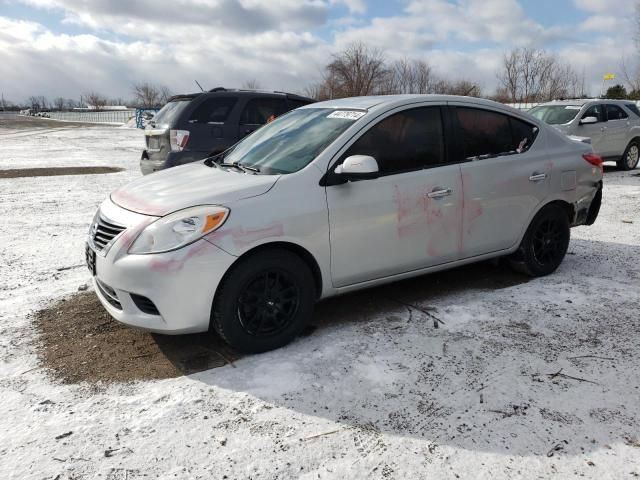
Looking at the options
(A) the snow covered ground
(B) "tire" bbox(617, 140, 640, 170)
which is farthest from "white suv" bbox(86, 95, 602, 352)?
(B) "tire" bbox(617, 140, 640, 170)

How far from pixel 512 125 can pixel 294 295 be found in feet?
8.70

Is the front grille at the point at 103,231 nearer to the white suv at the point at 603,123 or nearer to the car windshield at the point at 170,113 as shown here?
the car windshield at the point at 170,113

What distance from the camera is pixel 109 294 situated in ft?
11.3

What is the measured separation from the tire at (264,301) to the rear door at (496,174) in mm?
1579

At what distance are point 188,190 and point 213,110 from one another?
471 centimetres

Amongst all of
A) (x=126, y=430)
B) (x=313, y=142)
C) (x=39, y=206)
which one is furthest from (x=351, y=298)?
(x=39, y=206)

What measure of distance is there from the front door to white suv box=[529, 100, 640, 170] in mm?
9387

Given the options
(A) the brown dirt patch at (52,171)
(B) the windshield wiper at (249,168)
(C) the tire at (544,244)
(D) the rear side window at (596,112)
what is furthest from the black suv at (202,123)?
(D) the rear side window at (596,112)

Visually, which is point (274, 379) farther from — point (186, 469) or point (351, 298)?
point (351, 298)

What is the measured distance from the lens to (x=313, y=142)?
12.9ft

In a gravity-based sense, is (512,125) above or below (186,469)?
above

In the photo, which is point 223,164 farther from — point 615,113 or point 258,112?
point 615,113

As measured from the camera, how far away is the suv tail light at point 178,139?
7.53 metres

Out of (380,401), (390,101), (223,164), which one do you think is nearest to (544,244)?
(390,101)
